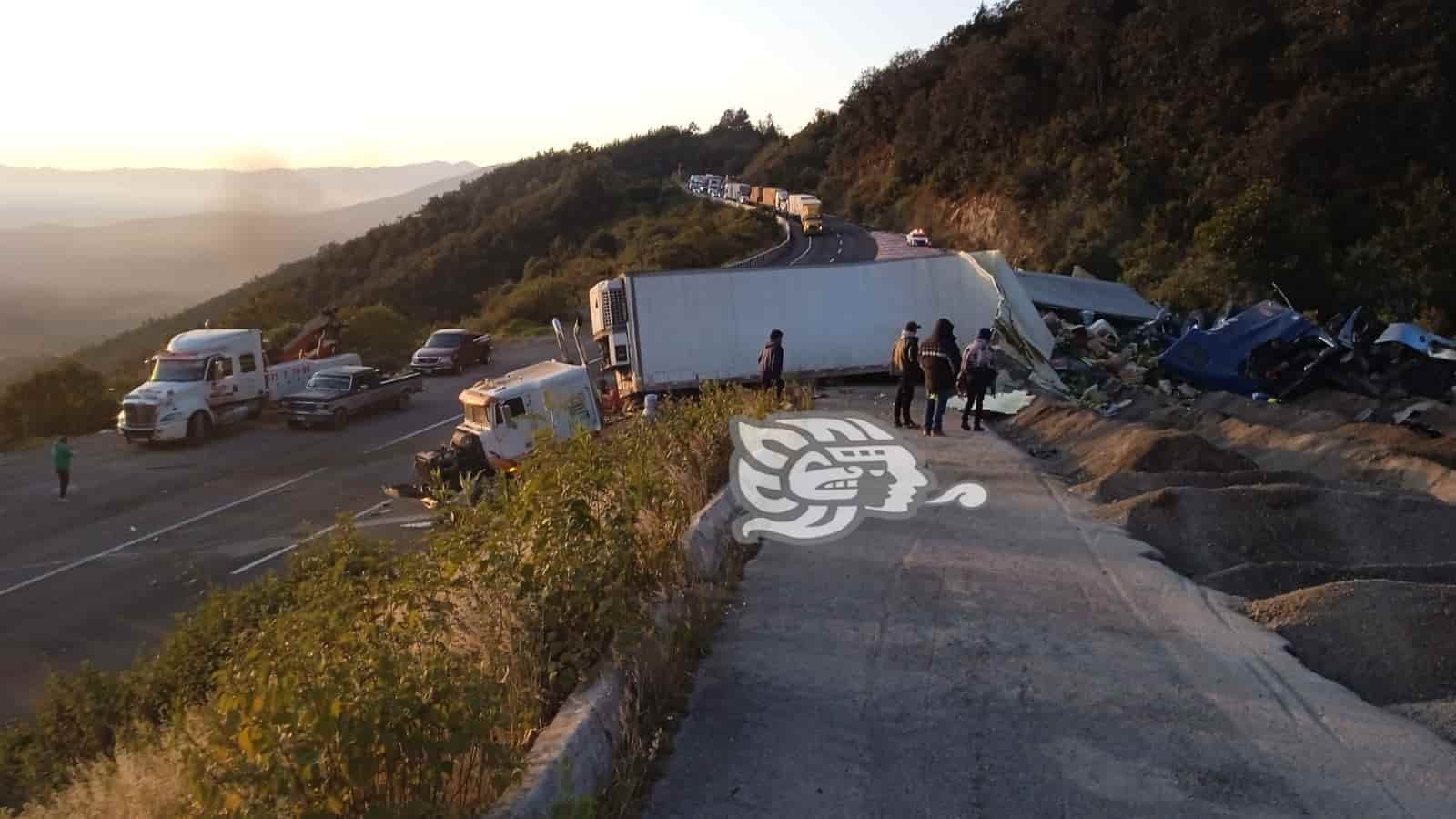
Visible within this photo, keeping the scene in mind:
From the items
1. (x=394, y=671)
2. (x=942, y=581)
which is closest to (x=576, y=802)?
(x=394, y=671)

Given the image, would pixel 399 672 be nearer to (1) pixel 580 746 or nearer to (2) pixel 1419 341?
(1) pixel 580 746

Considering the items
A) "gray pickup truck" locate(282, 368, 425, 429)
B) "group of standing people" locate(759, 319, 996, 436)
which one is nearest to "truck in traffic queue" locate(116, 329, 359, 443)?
"gray pickup truck" locate(282, 368, 425, 429)

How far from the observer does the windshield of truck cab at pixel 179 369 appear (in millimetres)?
27141

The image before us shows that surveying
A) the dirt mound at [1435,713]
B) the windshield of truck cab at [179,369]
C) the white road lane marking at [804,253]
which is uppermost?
the dirt mound at [1435,713]

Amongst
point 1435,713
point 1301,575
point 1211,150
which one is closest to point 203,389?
point 1301,575

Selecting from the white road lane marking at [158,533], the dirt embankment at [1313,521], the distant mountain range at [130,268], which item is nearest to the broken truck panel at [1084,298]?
the dirt embankment at [1313,521]

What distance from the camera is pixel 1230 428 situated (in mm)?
14375

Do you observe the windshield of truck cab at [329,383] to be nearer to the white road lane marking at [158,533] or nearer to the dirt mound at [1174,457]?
the white road lane marking at [158,533]

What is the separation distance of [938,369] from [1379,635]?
807 cm

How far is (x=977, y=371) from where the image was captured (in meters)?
14.9

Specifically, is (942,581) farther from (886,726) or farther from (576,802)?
(576,802)

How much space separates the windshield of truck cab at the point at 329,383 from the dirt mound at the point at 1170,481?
2157cm

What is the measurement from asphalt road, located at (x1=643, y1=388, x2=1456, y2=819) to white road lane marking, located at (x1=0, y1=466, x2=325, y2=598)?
13913mm

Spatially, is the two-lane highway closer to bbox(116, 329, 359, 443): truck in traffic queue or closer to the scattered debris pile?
bbox(116, 329, 359, 443): truck in traffic queue
